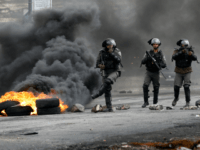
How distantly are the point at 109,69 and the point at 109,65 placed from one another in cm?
12

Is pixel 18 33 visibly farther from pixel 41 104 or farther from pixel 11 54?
pixel 41 104

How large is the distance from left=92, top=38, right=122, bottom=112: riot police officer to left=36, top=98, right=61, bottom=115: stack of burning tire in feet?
4.90

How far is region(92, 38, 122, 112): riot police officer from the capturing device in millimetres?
6445

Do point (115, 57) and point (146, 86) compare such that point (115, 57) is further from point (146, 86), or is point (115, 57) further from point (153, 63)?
point (146, 86)

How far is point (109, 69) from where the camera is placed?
659cm

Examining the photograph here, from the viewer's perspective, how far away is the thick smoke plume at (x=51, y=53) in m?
13.1

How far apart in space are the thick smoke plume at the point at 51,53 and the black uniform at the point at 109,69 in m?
5.41

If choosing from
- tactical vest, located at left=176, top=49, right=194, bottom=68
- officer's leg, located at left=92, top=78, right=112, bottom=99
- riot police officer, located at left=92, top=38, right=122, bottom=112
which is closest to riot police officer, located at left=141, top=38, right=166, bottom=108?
tactical vest, located at left=176, top=49, right=194, bottom=68

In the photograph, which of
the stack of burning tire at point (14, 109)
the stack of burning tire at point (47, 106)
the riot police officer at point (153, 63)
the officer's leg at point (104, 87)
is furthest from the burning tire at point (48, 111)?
the riot police officer at point (153, 63)

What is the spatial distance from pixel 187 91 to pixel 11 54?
13.5 meters

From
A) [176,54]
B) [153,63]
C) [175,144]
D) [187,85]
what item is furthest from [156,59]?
[175,144]

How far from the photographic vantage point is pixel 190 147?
89.8 inches

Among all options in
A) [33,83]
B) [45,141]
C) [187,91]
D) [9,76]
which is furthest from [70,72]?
[45,141]

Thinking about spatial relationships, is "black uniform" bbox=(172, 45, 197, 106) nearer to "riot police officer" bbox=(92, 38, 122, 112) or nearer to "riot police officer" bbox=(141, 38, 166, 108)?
"riot police officer" bbox=(141, 38, 166, 108)
